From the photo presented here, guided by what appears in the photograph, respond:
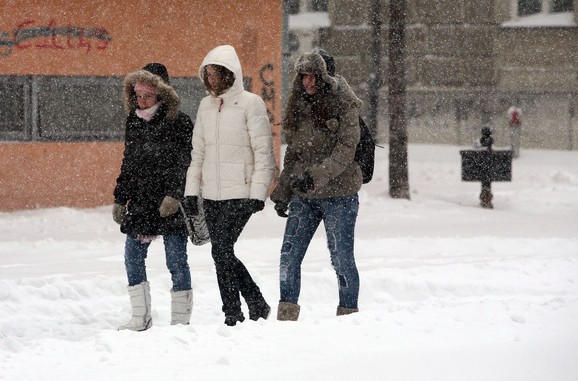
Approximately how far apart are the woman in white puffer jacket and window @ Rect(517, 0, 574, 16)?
23474 mm

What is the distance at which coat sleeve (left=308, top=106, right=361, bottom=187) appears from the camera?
671 centimetres

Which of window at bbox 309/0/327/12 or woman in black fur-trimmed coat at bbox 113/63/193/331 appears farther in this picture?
window at bbox 309/0/327/12

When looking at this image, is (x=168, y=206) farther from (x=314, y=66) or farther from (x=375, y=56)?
(x=375, y=56)

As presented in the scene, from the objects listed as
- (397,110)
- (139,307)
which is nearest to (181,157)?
(139,307)

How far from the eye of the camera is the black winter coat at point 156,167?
7.16 metres

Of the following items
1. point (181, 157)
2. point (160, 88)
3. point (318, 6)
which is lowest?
point (181, 157)

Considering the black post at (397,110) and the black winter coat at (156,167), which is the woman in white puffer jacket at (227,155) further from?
the black post at (397,110)

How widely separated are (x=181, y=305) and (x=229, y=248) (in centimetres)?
56

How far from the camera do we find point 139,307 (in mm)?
7398

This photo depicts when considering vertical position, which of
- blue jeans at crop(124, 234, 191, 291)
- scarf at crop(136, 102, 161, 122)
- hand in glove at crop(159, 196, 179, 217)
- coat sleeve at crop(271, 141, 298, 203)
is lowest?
blue jeans at crop(124, 234, 191, 291)

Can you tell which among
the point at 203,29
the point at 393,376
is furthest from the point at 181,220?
the point at 203,29

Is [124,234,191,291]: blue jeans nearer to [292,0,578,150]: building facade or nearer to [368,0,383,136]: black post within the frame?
[368,0,383,136]: black post

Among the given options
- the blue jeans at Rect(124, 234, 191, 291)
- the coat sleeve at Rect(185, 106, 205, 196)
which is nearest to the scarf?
the coat sleeve at Rect(185, 106, 205, 196)

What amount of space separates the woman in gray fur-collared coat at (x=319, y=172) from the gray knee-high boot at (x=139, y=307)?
0.97m
